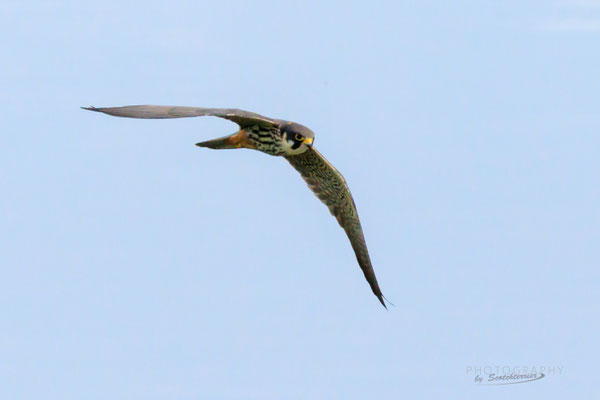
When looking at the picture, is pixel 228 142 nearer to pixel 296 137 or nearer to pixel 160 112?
pixel 296 137

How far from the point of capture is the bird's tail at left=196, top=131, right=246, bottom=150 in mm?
15109

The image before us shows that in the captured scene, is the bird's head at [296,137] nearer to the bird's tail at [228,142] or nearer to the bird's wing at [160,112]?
the bird's tail at [228,142]

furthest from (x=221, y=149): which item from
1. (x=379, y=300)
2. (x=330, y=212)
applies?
(x=379, y=300)

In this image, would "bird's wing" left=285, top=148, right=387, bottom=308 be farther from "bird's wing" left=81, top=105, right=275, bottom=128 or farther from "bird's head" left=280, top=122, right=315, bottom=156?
"bird's wing" left=81, top=105, right=275, bottom=128

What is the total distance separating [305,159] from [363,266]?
2366 millimetres

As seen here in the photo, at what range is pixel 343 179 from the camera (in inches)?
662

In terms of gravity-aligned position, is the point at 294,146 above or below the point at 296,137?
below

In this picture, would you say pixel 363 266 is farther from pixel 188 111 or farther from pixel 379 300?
pixel 188 111

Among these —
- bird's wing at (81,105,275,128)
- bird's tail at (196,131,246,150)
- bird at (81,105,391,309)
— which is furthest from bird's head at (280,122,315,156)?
bird's wing at (81,105,275,128)

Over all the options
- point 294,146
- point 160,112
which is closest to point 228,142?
point 294,146

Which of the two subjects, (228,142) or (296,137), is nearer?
(296,137)

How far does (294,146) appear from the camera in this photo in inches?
583

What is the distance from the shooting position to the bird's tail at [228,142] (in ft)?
49.6

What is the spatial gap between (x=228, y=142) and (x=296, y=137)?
115 cm
